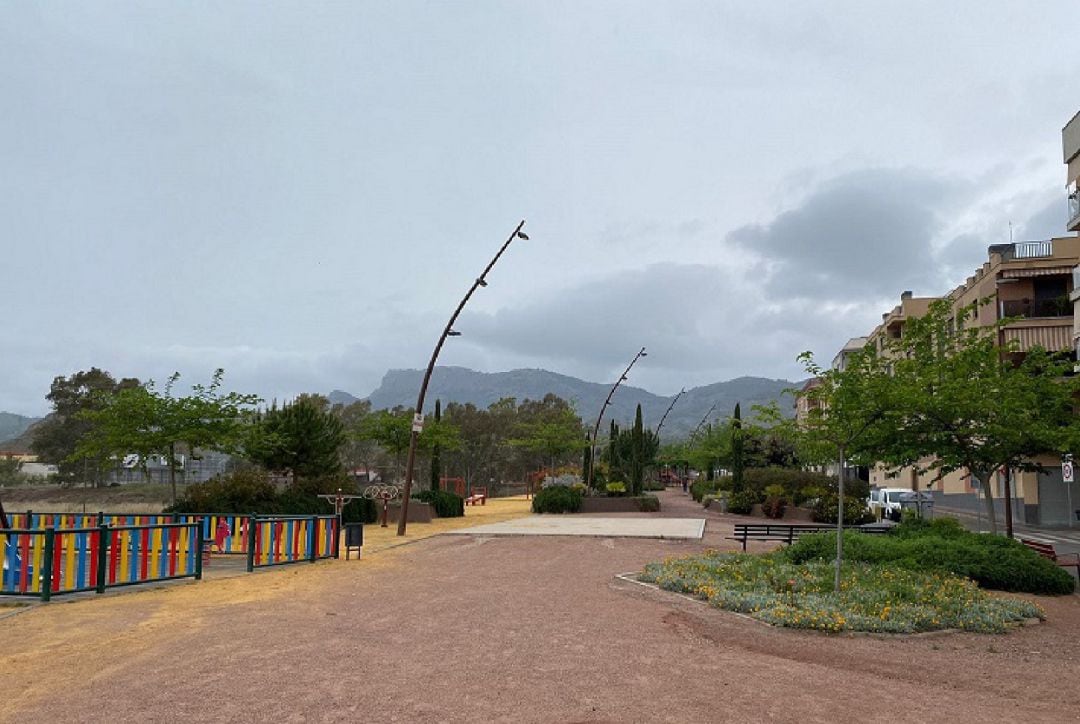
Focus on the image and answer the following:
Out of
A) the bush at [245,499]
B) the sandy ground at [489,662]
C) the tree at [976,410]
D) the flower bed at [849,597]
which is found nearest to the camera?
the sandy ground at [489,662]

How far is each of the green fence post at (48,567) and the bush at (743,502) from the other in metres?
30.3

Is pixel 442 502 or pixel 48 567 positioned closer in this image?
pixel 48 567

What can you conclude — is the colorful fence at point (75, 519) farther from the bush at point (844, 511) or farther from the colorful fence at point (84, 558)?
the bush at point (844, 511)

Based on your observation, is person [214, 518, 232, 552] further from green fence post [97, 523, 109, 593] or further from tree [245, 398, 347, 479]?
tree [245, 398, 347, 479]

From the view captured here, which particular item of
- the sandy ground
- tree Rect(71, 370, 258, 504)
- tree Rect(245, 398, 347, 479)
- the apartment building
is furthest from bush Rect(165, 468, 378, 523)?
the apartment building

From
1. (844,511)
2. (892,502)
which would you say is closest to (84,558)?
(844,511)

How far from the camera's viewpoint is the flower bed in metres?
10.4

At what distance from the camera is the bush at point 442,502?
32.8m

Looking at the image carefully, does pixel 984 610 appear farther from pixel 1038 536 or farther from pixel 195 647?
pixel 1038 536

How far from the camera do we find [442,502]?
1305 inches

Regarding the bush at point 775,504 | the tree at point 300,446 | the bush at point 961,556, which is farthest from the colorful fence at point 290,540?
the bush at point 775,504

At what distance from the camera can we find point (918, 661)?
8.73 m

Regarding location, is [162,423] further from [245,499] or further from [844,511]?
[844,511]

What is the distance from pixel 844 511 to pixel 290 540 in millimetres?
21656
